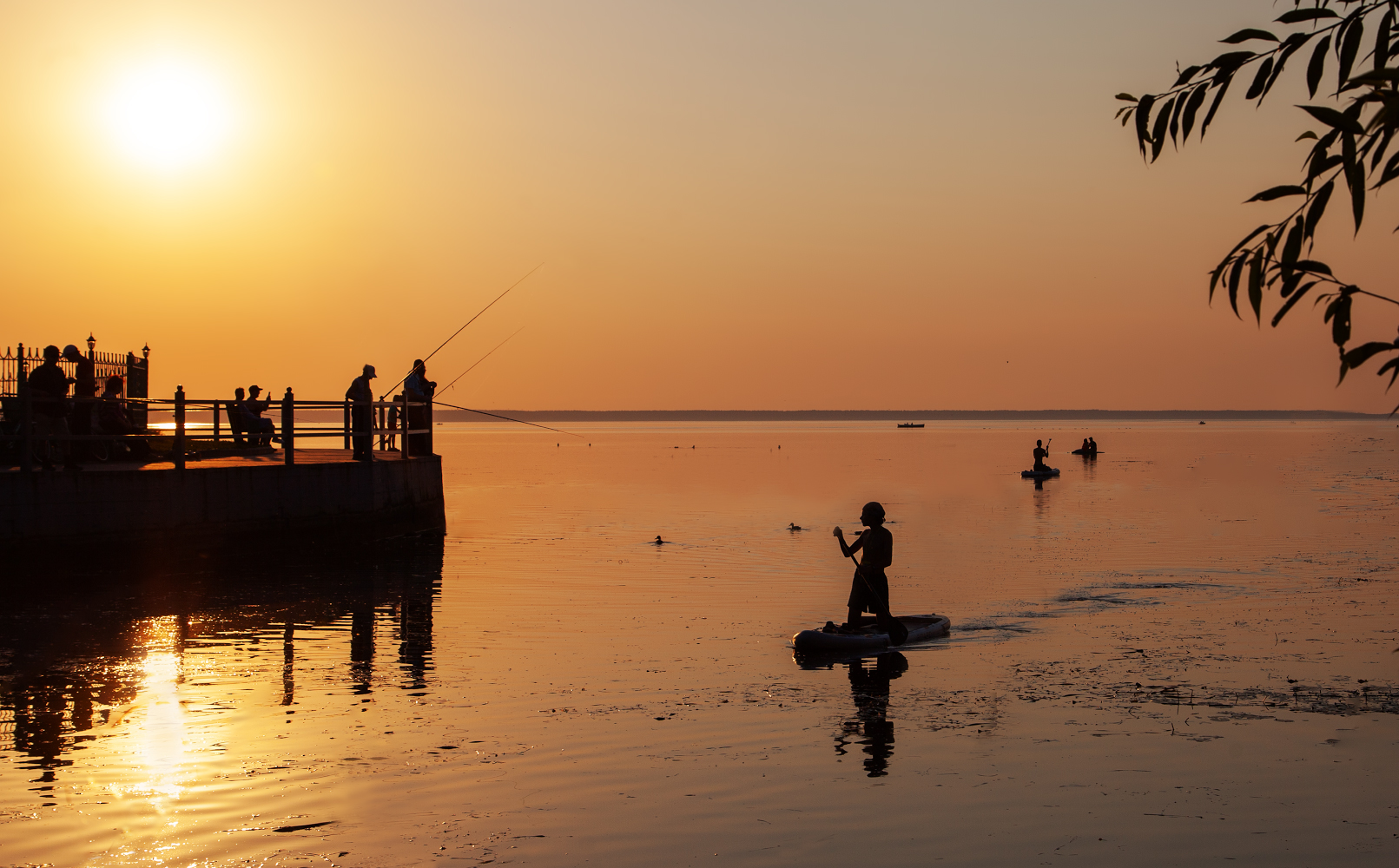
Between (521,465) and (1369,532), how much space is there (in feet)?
197

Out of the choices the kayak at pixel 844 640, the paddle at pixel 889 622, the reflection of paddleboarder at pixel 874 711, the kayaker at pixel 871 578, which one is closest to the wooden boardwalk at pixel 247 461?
the kayak at pixel 844 640

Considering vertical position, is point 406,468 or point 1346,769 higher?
point 406,468

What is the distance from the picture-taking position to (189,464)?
83.2 feet

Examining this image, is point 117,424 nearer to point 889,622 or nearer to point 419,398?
point 419,398

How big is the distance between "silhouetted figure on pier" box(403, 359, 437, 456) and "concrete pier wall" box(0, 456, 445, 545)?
49.7 inches

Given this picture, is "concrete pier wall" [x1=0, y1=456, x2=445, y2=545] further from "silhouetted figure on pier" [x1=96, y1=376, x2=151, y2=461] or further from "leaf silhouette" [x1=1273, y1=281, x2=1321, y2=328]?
"leaf silhouette" [x1=1273, y1=281, x2=1321, y2=328]

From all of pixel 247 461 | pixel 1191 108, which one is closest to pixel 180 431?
pixel 247 461

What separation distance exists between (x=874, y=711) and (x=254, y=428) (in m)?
21.2

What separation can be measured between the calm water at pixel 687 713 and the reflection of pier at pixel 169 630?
8cm

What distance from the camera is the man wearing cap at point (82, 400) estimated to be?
22.5 meters

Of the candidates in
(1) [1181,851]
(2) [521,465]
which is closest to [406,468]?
(1) [1181,851]

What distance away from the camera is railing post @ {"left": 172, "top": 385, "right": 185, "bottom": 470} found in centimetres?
2259

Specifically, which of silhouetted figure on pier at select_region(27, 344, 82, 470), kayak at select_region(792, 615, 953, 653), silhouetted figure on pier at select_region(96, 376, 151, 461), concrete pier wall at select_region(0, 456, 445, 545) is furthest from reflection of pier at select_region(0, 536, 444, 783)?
kayak at select_region(792, 615, 953, 653)

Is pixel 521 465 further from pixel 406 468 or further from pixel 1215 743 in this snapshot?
pixel 1215 743
